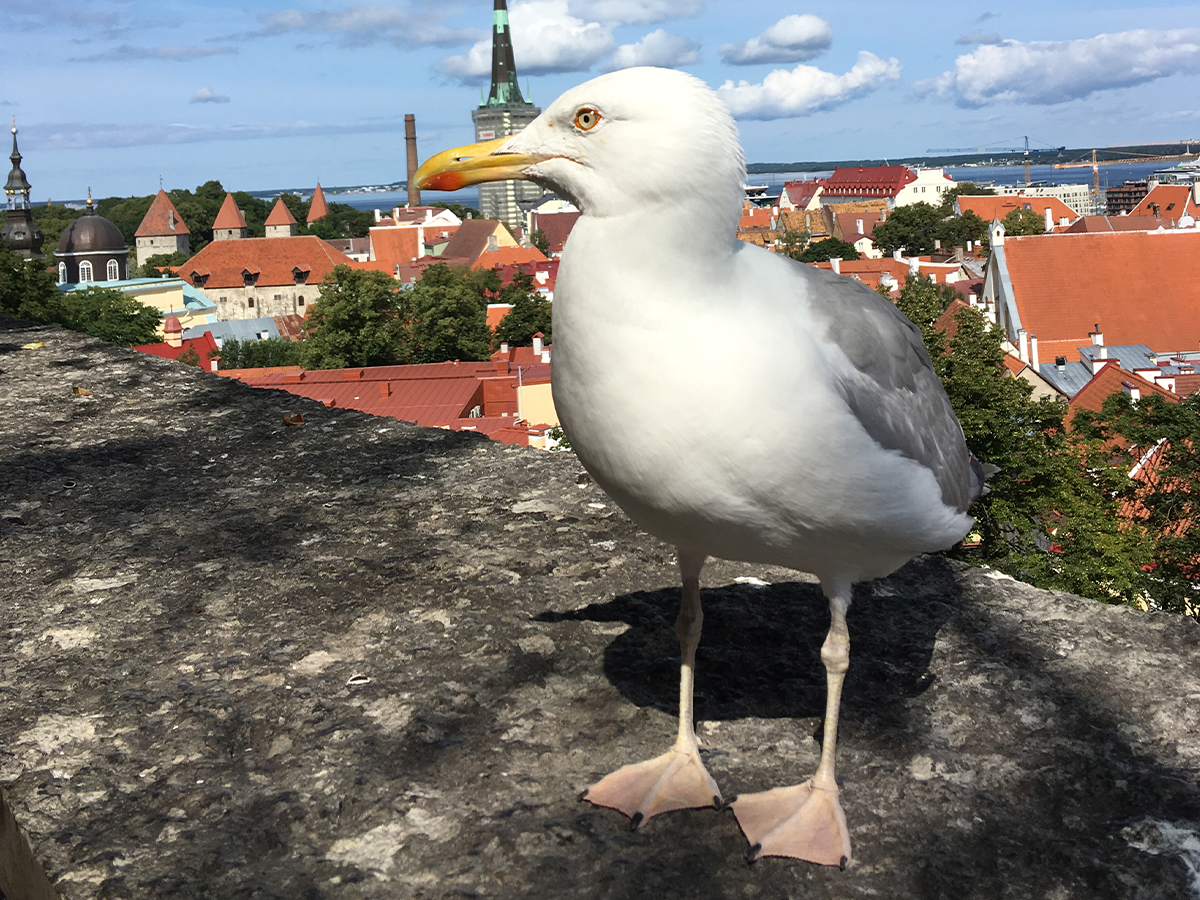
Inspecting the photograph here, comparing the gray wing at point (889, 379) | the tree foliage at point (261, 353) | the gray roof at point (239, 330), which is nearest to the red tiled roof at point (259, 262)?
the gray roof at point (239, 330)

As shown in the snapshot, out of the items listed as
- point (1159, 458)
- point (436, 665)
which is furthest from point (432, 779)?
point (1159, 458)

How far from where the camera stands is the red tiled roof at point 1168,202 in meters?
89.1

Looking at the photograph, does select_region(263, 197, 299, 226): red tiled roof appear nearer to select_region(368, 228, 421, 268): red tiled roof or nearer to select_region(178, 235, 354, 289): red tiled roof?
select_region(368, 228, 421, 268): red tiled roof

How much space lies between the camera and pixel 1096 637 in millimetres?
2154

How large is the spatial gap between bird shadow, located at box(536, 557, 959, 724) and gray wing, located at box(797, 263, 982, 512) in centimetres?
33

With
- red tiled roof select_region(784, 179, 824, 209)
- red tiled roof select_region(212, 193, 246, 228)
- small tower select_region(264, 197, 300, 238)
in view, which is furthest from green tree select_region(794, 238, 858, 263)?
red tiled roof select_region(784, 179, 824, 209)

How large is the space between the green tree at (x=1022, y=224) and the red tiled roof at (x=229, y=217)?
63241mm

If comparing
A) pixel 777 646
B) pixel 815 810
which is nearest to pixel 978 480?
pixel 777 646

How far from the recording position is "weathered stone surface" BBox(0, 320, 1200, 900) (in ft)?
5.04

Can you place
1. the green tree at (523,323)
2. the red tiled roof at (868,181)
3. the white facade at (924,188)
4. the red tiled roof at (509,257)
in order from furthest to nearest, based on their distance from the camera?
1. the red tiled roof at (868,181)
2. the white facade at (924,188)
3. the red tiled roof at (509,257)
4. the green tree at (523,323)

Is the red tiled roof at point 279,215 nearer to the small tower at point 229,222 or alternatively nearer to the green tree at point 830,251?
the small tower at point 229,222

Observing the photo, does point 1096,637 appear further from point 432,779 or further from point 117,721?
point 117,721

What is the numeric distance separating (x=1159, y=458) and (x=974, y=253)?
68945mm

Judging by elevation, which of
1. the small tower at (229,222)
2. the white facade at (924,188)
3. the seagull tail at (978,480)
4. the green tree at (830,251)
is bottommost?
the seagull tail at (978,480)
